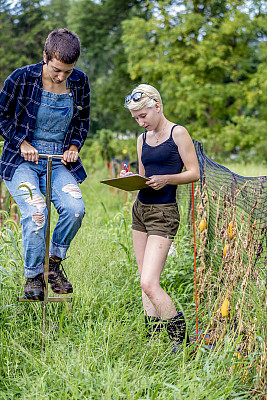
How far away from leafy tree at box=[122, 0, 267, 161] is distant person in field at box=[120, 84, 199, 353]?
9.96 meters

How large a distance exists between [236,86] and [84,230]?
8.79m

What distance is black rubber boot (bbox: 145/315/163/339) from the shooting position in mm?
3158

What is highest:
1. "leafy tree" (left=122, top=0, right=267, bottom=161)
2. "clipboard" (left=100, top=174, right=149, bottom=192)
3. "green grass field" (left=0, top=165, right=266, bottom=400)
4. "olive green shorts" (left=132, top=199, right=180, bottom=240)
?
"leafy tree" (left=122, top=0, right=267, bottom=161)

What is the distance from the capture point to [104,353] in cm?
285

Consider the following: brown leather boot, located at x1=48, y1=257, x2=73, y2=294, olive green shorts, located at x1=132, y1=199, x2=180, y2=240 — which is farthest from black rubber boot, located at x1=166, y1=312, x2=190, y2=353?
brown leather boot, located at x1=48, y1=257, x2=73, y2=294

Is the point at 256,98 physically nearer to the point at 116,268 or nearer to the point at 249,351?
the point at 116,268

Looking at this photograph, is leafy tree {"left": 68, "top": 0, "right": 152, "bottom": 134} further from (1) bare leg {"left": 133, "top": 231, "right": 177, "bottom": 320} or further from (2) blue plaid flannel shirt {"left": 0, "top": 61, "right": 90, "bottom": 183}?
(1) bare leg {"left": 133, "top": 231, "right": 177, "bottom": 320}

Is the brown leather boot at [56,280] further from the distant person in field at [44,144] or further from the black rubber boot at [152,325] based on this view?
the black rubber boot at [152,325]

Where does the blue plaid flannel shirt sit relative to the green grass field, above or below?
above

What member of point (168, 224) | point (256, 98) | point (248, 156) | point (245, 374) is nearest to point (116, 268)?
point (168, 224)

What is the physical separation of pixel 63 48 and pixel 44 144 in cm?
63

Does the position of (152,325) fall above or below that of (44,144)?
below

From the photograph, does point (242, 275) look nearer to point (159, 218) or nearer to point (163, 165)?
point (159, 218)

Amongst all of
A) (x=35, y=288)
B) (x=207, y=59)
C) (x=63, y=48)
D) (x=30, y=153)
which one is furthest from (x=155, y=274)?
(x=207, y=59)
